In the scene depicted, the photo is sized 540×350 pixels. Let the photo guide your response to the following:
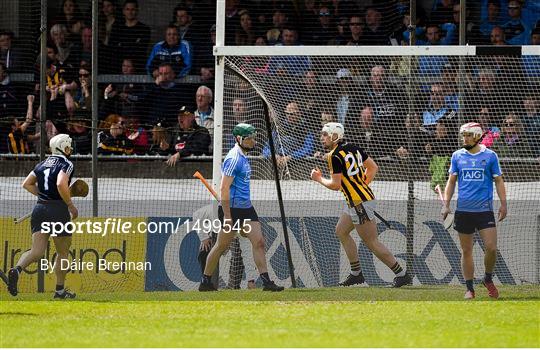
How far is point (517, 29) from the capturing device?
1841cm

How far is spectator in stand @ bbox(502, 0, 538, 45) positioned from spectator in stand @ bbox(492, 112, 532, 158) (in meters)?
2.34

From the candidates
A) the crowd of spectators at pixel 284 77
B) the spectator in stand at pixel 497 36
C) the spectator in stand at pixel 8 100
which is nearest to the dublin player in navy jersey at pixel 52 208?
the crowd of spectators at pixel 284 77

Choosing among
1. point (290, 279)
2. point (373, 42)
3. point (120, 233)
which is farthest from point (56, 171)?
point (373, 42)

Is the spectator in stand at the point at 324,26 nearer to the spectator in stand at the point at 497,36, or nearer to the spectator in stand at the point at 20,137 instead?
the spectator in stand at the point at 497,36

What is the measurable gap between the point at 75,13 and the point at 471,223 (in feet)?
26.2

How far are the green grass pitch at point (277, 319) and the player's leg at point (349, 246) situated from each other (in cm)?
67

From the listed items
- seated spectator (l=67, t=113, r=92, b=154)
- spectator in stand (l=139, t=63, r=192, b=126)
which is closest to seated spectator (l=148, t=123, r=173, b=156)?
spectator in stand (l=139, t=63, r=192, b=126)

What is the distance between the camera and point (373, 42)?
60.1 feet

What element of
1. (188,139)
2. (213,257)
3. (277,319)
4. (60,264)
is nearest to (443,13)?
(188,139)

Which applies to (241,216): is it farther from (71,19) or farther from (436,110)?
(71,19)

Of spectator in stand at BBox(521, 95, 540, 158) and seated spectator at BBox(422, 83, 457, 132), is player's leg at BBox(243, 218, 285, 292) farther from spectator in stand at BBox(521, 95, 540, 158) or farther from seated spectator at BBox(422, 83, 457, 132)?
spectator in stand at BBox(521, 95, 540, 158)

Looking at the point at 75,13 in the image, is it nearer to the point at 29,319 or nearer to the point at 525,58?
the point at 525,58

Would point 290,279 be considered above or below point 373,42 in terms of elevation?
below

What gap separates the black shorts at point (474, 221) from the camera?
1373cm
